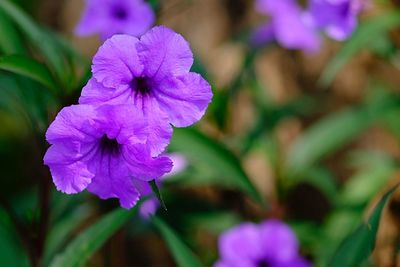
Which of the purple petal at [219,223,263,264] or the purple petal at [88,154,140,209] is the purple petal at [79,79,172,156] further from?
the purple petal at [219,223,263,264]

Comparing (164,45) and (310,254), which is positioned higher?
(164,45)

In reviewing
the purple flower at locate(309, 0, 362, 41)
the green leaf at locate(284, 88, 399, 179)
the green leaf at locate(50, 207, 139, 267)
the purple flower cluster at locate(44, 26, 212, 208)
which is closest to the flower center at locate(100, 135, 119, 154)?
the purple flower cluster at locate(44, 26, 212, 208)

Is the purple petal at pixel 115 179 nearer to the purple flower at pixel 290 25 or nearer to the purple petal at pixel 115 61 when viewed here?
the purple petal at pixel 115 61

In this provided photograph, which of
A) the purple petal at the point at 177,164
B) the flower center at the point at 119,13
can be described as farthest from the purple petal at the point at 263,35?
the flower center at the point at 119,13

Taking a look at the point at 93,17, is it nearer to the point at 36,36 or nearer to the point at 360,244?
the point at 36,36

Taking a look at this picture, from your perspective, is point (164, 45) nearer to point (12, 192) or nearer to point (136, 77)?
point (136, 77)

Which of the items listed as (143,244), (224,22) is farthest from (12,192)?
A: (224,22)

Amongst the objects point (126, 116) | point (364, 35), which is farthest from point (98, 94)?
point (364, 35)
